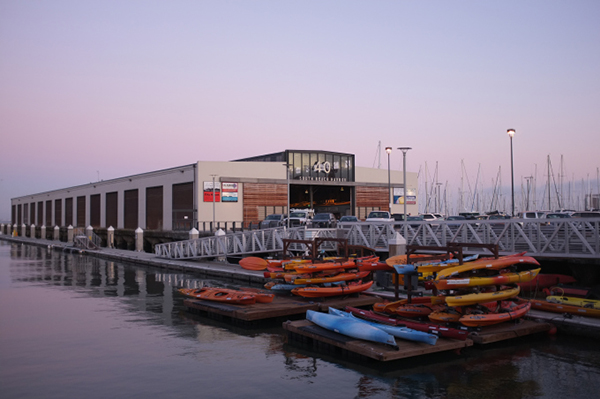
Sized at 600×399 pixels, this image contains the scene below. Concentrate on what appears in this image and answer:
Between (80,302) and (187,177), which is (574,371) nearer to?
(80,302)

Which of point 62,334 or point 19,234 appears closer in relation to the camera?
point 62,334

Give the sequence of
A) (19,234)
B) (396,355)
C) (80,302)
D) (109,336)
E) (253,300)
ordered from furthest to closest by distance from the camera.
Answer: (19,234) → (80,302) → (253,300) → (109,336) → (396,355)

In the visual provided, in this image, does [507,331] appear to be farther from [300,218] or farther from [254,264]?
[300,218]

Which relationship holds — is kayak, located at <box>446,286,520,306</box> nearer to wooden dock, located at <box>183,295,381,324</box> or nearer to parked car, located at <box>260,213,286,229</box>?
wooden dock, located at <box>183,295,381,324</box>

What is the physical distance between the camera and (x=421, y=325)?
15438 mm

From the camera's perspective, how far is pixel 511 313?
16156mm

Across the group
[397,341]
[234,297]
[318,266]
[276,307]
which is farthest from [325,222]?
[397,341]

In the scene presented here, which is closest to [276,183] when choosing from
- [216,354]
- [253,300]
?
[253,300]

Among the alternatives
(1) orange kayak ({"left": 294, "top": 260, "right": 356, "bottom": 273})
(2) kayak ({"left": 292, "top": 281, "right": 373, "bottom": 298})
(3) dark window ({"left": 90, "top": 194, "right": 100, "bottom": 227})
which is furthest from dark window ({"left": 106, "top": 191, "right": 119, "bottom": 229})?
(2) kayak ({"left": 292, "top": 281, "right": 373, "bottom": 298})

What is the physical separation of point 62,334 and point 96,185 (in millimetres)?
67211

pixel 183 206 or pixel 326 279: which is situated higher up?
pixel 183 206

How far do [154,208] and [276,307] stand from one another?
4716cm

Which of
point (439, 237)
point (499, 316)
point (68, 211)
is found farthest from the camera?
point (68, 211)

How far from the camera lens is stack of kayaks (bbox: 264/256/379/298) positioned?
21219mm
